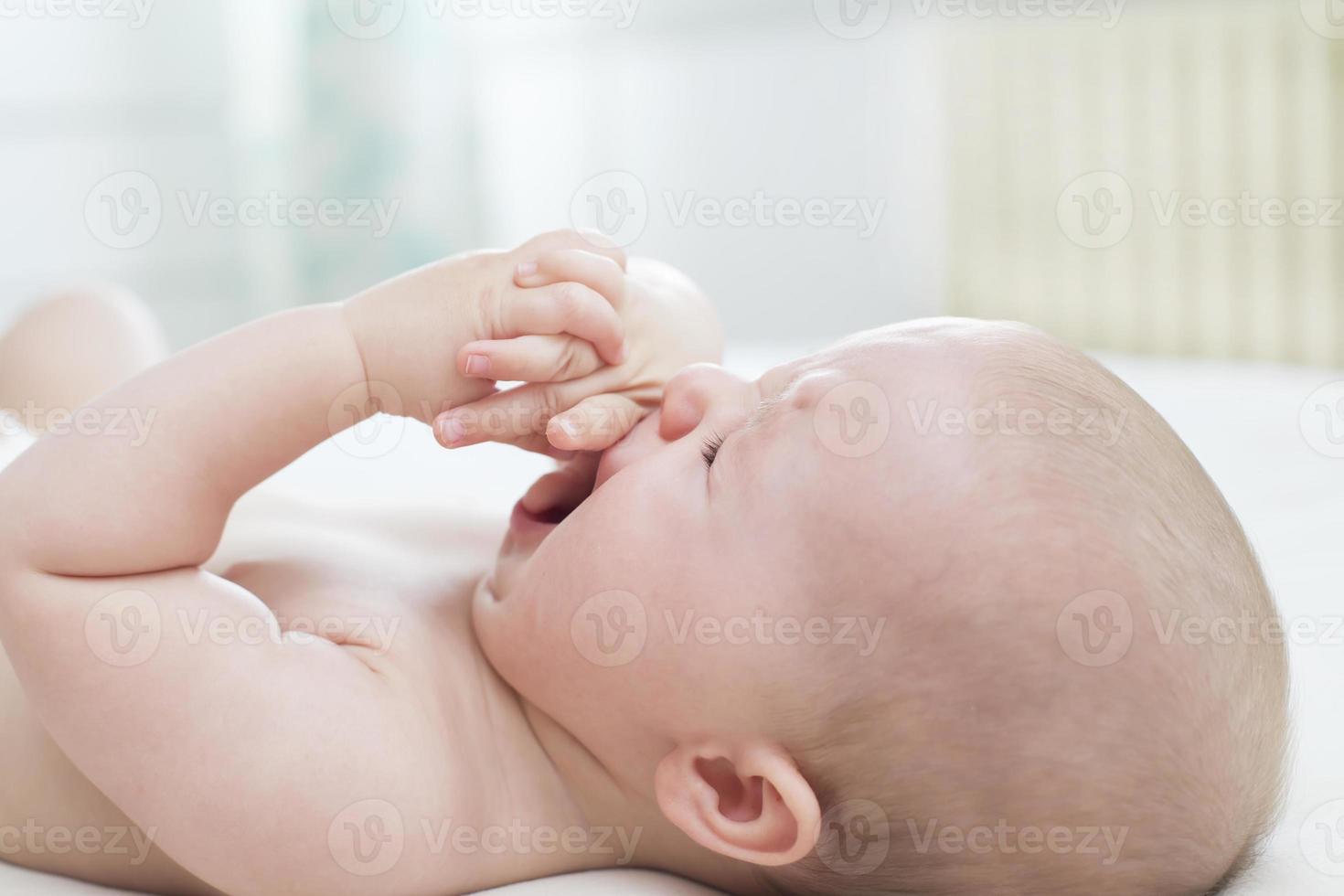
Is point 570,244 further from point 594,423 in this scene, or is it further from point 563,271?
point 594,423

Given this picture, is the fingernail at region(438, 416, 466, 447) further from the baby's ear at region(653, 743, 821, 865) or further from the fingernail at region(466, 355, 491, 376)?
the baby's ear at region(653, 743, 821, 865)

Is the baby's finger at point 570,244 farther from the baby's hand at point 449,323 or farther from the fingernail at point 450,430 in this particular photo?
the fingernail at point 450,430

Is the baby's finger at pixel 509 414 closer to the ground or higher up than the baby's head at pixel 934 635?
higher up

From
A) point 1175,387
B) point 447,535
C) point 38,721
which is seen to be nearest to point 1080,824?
point 447,535

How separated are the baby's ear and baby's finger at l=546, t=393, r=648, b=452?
0.24 metres

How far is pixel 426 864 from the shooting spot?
2.64ft

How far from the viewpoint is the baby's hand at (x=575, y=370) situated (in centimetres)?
90

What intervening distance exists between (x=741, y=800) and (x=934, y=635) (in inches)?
7.3

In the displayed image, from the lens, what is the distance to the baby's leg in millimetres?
1632

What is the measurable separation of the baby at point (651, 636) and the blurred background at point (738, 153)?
112 inches

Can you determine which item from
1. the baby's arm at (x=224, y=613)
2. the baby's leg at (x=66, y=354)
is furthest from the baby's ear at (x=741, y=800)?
the baby's leg at (x=66, y=354)

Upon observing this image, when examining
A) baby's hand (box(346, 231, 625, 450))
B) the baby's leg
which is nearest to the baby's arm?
baby's hand (box(346, 231, 625, 450))

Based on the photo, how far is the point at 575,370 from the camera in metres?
0.94

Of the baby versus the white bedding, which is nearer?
the baby
